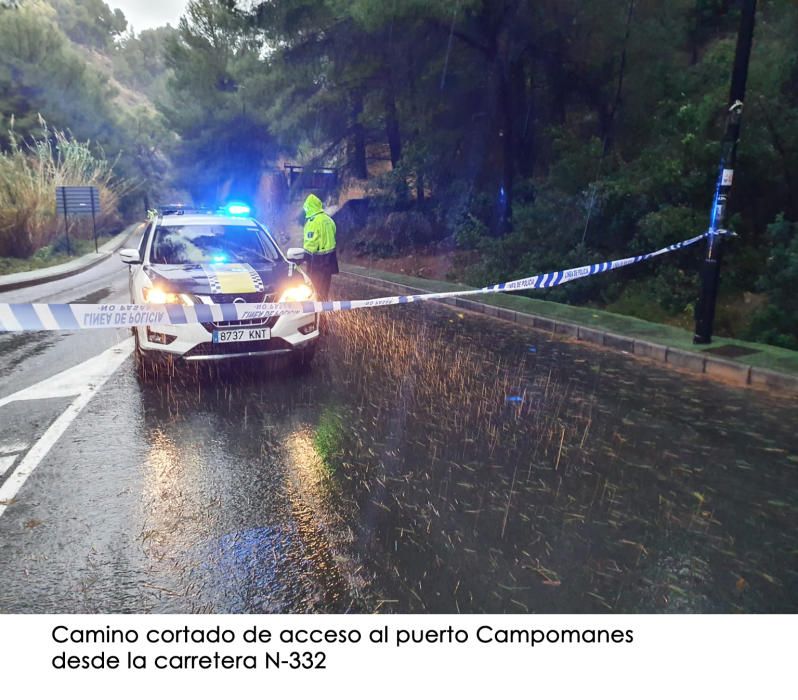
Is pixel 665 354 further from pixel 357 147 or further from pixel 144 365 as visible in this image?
pixel 357 147

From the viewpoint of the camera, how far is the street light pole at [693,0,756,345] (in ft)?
25.4

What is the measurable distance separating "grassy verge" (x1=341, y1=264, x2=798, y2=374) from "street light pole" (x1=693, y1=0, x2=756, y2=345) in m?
0.43

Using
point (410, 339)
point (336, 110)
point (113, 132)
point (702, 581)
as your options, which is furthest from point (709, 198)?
point (113, 132)

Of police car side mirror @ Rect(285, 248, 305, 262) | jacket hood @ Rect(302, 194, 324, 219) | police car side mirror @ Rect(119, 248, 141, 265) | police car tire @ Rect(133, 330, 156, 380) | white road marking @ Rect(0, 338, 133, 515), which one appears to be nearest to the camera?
white road marking @ Rect(0, 338, 133, 515)

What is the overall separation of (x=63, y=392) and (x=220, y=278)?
1.89 metres

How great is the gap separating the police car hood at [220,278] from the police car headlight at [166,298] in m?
0.05

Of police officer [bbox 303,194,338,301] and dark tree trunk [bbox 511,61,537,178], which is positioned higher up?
dark tree trunk [bbox 511,61,537,178]

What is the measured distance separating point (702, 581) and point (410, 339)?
21.1 ft

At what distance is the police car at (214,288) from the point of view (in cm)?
649

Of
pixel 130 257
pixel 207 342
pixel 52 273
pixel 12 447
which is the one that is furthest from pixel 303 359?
pixel 52 273

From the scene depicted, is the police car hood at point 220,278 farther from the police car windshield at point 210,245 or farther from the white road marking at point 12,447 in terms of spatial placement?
the white road marking at point 12,447

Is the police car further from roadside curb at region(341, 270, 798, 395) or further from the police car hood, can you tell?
roadside curb at region(341, 270, 798, 395)

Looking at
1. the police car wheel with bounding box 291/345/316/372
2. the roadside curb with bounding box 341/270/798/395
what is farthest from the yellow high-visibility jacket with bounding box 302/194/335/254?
the police car wheel with bounding box 291/345/316/372

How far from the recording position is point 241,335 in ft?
21.5
